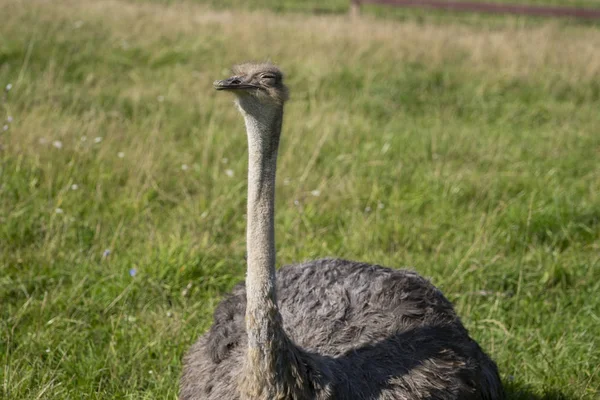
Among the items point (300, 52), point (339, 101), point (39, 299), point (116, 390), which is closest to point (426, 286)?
point (116, 390)

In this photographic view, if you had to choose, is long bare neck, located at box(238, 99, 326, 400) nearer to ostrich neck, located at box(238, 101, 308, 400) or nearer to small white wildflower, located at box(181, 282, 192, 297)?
ostrich neck, located at box(238, 101, 308, 400)

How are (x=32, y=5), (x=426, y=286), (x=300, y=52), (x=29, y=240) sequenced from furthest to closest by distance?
(x=32, y=5)
(x=300, y=52)
(x=29, y=240)
(x=426, y=286)

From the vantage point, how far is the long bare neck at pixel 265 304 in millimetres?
2268

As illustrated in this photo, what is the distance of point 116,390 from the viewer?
3469mm

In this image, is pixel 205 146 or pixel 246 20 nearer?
pixel 205 146

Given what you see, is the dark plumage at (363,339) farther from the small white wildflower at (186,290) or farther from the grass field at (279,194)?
the small white wildflower at (186,290)

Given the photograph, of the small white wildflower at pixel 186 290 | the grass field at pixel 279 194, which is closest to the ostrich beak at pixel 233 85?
the grass field at pixel 279 194

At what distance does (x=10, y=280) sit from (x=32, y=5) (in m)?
6.52

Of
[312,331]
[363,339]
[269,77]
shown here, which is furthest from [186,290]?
[269,77]

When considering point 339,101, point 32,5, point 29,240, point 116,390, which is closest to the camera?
point 116,390

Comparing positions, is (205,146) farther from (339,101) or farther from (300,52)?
(300,52)

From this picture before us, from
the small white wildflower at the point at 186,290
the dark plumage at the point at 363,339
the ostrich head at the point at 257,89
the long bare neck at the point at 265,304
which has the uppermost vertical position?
the ostrich head at the point at 257,89

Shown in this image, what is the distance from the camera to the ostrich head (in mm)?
2191

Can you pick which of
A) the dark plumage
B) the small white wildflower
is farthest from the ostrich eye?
the small white wildflower
